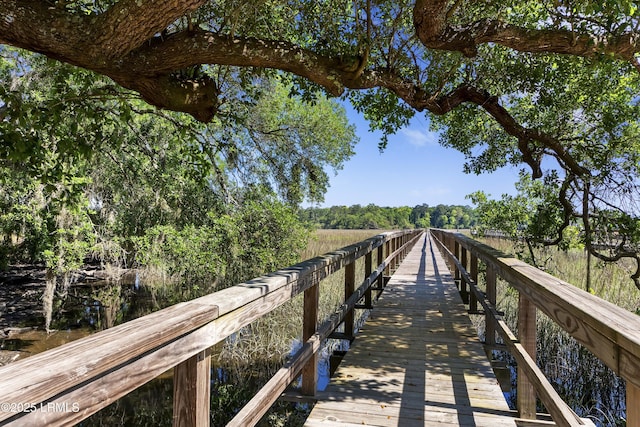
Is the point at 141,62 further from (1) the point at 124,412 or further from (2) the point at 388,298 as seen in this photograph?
(1) the point at 124,412

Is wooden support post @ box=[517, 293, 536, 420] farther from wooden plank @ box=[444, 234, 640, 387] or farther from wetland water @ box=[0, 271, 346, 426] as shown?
wetland water @ box=[0, 271, 346, 426]

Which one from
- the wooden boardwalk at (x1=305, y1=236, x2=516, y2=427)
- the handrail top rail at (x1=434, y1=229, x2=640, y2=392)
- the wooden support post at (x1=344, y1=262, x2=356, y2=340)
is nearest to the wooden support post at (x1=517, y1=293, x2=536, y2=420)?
the wooden boardwalk at (x1=305, y1=236, x2=516, y2=427)

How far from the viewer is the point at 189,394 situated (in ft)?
4.77

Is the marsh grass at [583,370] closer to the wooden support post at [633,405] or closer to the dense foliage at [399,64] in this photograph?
the dense foliage at [399,64]

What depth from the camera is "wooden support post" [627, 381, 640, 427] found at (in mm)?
1180

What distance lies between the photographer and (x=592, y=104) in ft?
21.7

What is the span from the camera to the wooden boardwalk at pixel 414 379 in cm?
269

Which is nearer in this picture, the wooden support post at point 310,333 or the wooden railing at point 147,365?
the wooden railing at point 147,365

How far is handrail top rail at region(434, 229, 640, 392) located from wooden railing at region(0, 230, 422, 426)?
1277mm

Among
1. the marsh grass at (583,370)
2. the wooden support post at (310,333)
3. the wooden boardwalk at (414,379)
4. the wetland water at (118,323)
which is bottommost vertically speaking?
the wetland water at (118,323)

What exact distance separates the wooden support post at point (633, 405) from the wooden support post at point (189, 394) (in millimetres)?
1315

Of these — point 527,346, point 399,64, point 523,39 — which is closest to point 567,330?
point 527,346

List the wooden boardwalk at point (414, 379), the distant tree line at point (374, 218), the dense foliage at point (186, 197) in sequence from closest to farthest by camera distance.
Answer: the wooden boardwalk at point (414, 379), the dense foliage at point (186, 197), the distant tree line at point (374, 218)

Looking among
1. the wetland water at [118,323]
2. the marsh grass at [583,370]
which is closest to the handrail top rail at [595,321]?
the marsh grass at [583,370]
